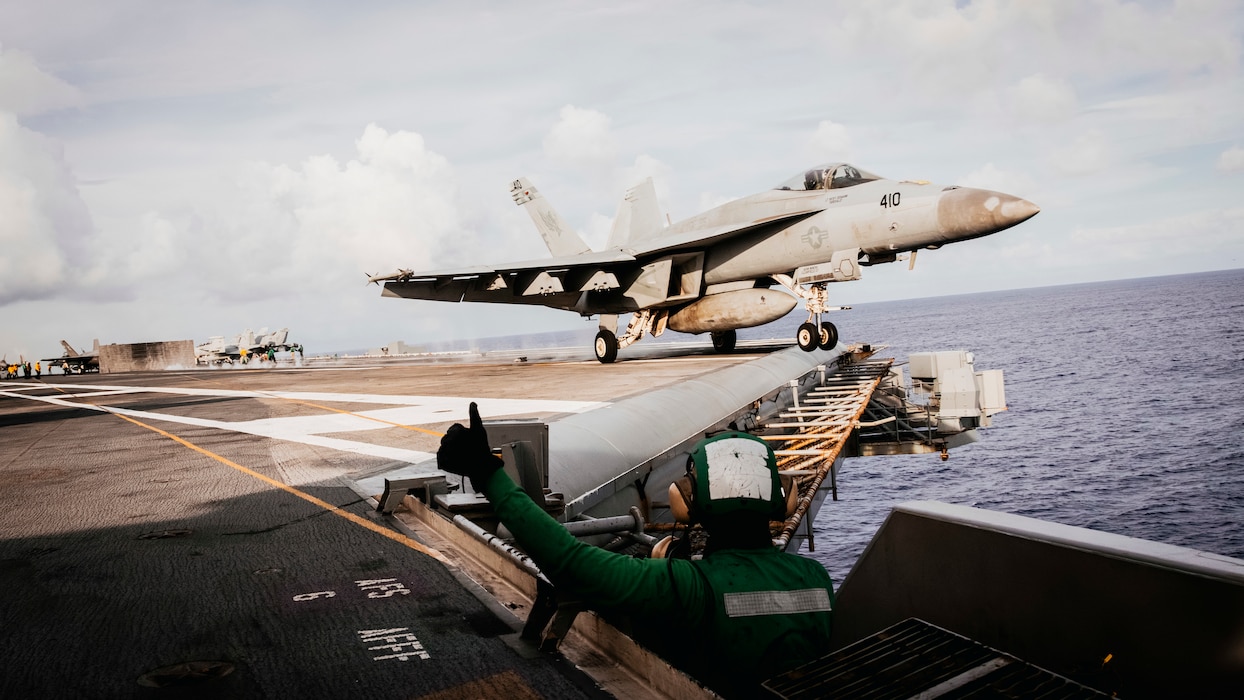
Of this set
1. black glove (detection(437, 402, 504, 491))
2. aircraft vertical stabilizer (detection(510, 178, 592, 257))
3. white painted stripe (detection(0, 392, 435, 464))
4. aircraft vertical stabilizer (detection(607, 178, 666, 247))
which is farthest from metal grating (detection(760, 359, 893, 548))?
aircraft vertical stabilizer (detection(510, 178, 592, 257))

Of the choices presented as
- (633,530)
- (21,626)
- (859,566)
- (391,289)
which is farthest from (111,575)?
(391,289)

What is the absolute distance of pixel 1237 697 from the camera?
3209 millimetres

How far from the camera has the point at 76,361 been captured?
69250 mm

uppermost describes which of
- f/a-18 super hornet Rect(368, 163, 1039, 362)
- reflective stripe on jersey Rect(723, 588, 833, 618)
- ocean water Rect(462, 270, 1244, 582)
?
f/a-18 super hornet Rect(368, 163, 1039, 362)

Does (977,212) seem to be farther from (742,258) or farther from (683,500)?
(683,500)

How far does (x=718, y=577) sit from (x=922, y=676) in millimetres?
852

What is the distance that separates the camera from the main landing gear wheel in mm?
25812

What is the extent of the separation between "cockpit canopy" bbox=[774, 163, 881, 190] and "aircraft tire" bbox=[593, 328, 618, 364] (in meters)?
7.87

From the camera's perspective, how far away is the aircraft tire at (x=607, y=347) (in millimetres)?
25812

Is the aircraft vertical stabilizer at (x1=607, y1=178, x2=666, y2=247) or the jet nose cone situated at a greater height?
the aircraft vertical stabilizer at (x1=607, y1=178, x2=666, y2=247)

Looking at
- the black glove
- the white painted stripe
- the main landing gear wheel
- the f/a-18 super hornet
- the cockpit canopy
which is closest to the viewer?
the black glove

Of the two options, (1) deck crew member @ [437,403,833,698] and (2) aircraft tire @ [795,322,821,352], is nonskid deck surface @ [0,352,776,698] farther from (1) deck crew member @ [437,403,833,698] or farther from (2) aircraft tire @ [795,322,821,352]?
(2) aircraft tire @ [795,322,821,352]

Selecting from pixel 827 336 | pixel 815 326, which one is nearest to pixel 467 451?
pixel 815 326

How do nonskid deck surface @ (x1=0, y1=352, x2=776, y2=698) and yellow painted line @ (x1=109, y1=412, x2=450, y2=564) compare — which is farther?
yellow painted line @ (x1=109, y1=412, x2=450, y2=564)
